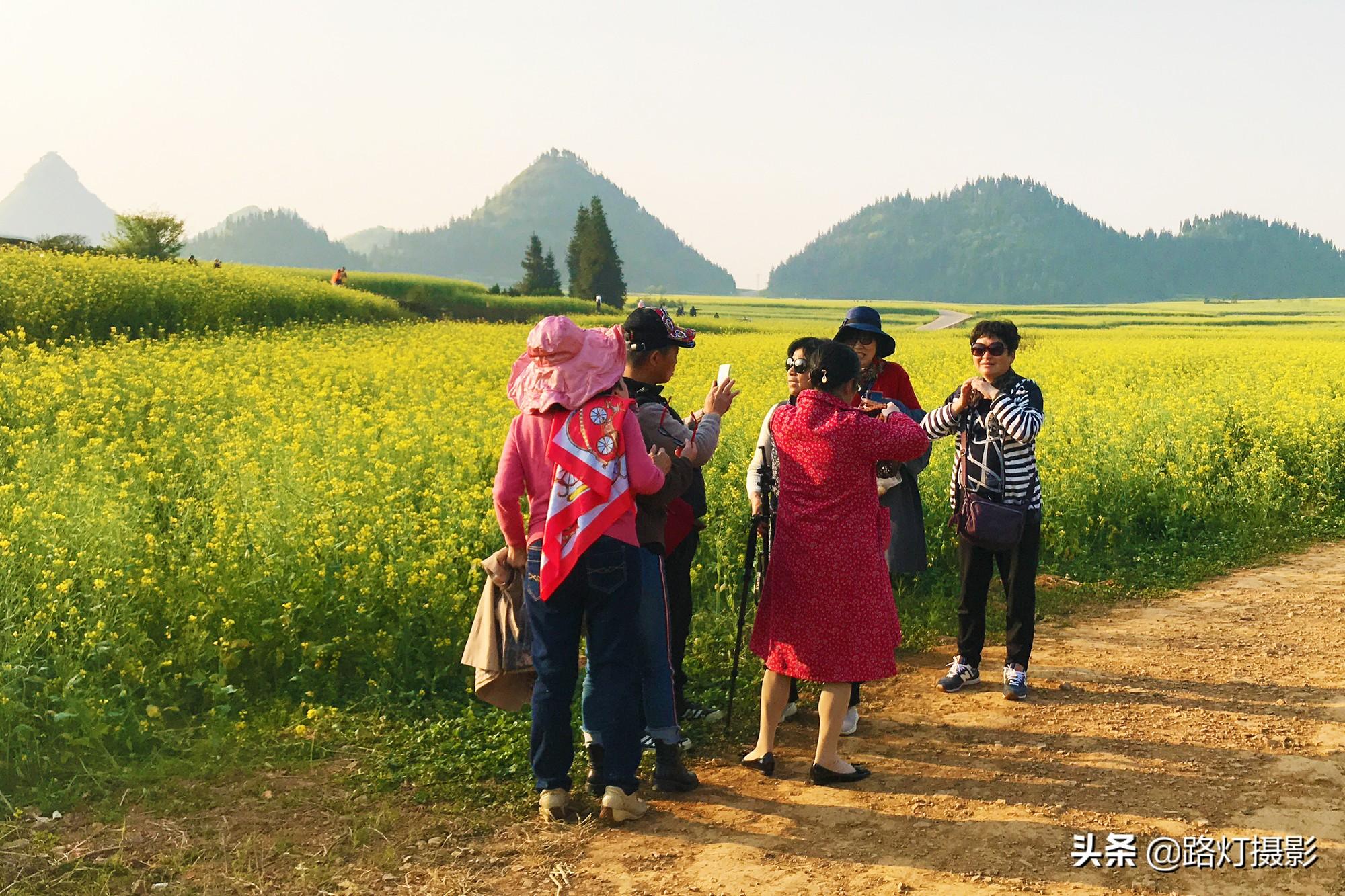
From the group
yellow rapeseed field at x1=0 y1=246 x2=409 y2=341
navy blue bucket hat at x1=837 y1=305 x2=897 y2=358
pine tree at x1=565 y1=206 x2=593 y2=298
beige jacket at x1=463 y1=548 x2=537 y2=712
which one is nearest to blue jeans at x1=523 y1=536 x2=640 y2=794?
beige jacket at x1=463 y1=548 x2=537 y2=712

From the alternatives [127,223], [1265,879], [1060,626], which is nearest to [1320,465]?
[1060,626]

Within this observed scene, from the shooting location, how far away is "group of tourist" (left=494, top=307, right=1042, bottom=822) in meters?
4.15

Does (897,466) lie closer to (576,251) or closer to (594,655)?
(594,655)

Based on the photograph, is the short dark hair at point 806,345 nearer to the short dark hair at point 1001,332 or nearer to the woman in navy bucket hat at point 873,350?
the woman in navy bucket hat at point 873,350

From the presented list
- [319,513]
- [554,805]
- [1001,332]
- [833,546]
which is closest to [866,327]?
[1001,332]

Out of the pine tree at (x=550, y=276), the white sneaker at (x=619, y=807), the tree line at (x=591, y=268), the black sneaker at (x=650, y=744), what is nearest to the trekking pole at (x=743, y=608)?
the black sneaker at (x=650, y=744)

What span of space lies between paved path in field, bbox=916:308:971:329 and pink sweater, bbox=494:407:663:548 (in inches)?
3396

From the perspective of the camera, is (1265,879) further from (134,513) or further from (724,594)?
(134,513)

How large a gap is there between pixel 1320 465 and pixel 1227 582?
399 centimetres

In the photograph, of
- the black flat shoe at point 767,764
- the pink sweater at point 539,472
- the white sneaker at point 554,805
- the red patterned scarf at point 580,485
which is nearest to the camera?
the red patterned scarf at point 580,485

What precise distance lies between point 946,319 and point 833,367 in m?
105

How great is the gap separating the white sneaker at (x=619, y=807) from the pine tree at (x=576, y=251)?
235 feet

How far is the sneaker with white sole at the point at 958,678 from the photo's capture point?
19.4ft

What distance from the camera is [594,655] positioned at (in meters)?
4.30
